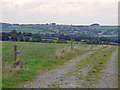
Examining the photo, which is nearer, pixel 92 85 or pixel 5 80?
pixel 92 85

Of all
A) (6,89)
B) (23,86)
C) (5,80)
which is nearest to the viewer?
(6,89)

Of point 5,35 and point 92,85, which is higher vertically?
point 5,35

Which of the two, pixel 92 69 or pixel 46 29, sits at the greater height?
pixel 46 29

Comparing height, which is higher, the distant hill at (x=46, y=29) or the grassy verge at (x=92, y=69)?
the distant hill at (x=46, y=29)

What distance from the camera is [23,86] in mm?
6191

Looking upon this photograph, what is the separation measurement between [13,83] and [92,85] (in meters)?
2.93

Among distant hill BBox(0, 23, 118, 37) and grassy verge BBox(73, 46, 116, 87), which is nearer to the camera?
grassy verge BBox(73, 46, 116, 87)

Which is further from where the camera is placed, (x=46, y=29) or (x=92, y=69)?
(x=46, y=29)

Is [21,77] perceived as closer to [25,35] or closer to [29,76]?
[29,76]

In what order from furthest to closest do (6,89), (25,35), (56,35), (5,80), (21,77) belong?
(56,35), (25,35), (21,77), (5,80), (6,89)

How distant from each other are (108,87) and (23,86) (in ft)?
9.80

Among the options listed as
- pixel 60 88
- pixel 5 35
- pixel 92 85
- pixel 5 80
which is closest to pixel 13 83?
pixel 5 80

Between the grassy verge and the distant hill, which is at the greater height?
the distant hill

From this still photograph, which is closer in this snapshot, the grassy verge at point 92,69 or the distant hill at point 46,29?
the grassy verge at point 92,69
